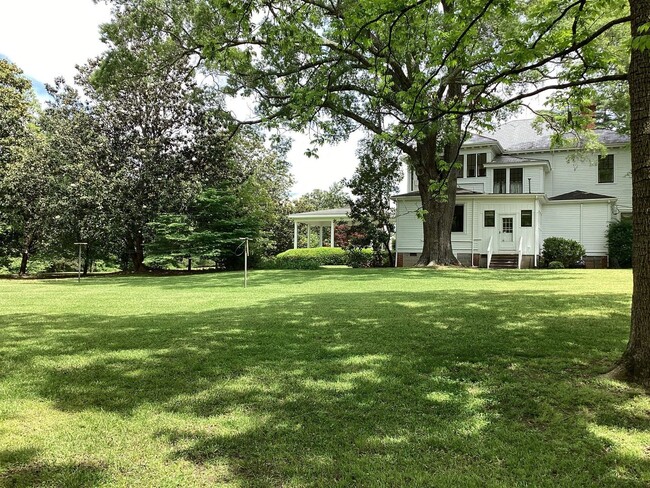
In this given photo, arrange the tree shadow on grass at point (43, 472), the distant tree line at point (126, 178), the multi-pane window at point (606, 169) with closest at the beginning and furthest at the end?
the tree shadow on grass at point (43, 472) → the distant tree line at point (126, 178) → the multi-pane window at point (606, 169)

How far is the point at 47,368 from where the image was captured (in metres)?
4.52

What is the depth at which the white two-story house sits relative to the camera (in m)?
23.5

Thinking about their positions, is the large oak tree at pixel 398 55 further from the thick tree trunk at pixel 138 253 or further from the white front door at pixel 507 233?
the thick tree trunk at pixel 138 253

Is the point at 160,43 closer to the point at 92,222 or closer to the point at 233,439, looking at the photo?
the point at 92,222

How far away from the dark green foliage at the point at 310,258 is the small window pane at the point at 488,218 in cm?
846

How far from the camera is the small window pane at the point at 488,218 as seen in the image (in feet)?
79.0

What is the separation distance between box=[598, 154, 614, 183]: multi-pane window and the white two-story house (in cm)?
2

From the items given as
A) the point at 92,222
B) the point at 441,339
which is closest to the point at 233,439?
the point at 441,339

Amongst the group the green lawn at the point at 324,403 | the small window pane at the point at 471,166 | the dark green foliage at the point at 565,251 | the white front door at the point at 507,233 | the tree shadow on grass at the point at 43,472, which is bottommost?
the tree shadow on grass at the point at 43,472

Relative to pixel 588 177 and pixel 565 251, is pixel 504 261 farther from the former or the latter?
pixel 588 177

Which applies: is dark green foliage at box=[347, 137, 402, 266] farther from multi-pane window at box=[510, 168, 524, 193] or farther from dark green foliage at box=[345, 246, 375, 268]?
multi-pane window at box=[510, 168, 524, 193]

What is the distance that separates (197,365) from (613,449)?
12.2ft

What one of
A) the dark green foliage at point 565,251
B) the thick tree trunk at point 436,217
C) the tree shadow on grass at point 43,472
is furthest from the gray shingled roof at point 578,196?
the tree shadow on grass at point 43,472

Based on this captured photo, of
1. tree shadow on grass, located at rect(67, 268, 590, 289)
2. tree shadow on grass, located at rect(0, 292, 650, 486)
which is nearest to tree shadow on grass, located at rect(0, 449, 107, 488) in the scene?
tree shadow on grass, located at rect(0, 292, 650, 486)
